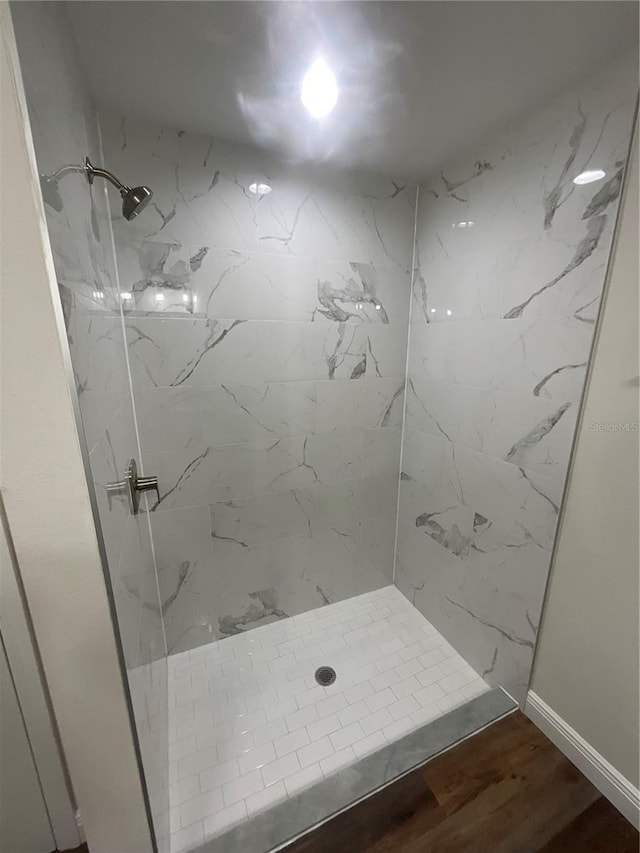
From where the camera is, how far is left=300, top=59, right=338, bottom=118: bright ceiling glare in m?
0.95

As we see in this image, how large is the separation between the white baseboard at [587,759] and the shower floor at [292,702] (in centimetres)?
24

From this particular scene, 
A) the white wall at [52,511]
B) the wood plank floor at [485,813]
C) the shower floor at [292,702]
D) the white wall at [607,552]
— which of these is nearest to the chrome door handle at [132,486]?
the white wall at [52,511]

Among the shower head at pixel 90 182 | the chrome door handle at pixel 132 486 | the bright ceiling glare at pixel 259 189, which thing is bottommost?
the chrome door handle at pixel 132 486

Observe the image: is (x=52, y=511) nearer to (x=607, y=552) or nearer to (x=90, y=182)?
(x=90, y=182)

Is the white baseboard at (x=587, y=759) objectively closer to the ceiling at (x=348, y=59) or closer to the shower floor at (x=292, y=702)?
the shower floor at (x=292, y=702)

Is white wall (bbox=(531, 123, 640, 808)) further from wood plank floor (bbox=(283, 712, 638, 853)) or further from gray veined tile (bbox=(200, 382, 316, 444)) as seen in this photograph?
gray veined tile (bbox=(200, 382, 316, 444))

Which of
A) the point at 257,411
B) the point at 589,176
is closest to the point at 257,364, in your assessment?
the point at 257,411

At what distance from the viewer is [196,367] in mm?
1374

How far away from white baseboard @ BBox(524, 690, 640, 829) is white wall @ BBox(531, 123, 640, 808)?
2 centimetres

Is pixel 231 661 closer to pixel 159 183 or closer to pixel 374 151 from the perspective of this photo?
pixel 159 183

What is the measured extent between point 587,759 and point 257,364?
1.85 m

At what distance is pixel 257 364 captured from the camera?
1.47 m

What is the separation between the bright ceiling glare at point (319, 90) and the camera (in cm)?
95

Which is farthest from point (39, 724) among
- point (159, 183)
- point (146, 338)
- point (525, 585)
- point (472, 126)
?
point (472, 126)
